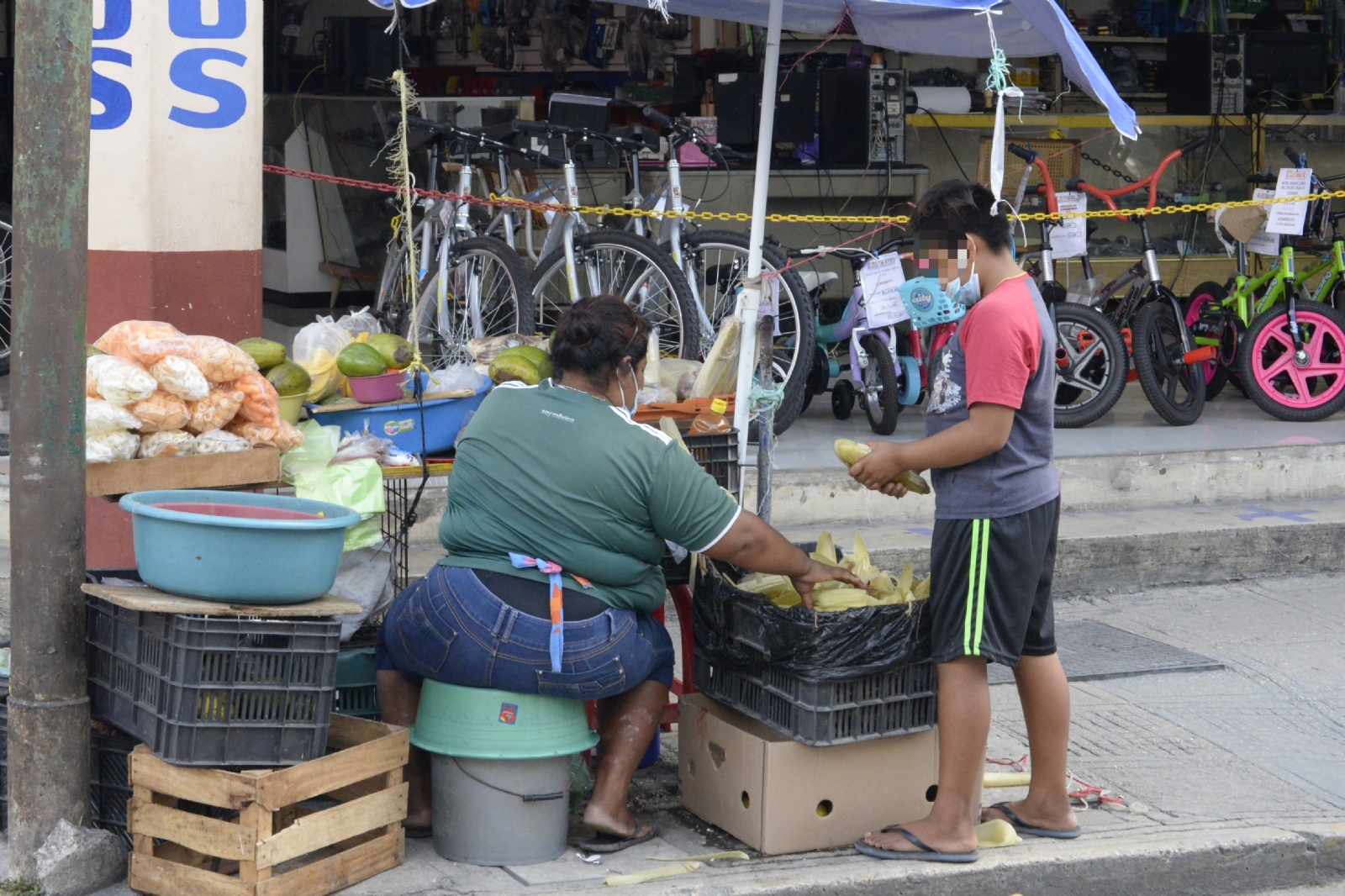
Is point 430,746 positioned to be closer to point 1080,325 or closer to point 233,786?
point 233,786

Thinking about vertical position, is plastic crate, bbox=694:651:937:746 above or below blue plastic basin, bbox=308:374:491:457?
below

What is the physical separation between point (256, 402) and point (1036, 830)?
8.06 feet

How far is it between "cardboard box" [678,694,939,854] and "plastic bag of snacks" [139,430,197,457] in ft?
5.17

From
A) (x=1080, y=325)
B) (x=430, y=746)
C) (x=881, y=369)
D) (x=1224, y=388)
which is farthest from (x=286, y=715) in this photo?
(x=1224, y=388)

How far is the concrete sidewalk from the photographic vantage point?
3758 mm

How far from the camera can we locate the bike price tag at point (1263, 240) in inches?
329

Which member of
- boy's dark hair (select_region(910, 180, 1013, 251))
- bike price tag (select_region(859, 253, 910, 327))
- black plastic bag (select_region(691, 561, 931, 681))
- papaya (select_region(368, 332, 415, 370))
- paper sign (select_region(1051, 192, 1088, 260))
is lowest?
A: black plastic bag (select_region(691, 561, 931, 681))

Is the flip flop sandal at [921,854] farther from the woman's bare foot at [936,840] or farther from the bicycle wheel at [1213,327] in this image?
the bicycle wheel at [1213,327]

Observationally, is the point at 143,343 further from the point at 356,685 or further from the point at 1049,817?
the point at 1049,817

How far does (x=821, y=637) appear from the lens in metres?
3.71

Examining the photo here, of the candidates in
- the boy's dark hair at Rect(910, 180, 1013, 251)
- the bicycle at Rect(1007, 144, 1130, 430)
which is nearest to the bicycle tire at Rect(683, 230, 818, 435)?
the bicycle at Rect(1007, 144, 1130, 430)

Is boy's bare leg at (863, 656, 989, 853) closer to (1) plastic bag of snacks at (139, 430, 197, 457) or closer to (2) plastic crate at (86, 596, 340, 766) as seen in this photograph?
(2) plastic crate at (86, 596, 340, 766)

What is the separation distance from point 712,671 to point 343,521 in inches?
46.2

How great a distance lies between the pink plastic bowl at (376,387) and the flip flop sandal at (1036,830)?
7.18ft
